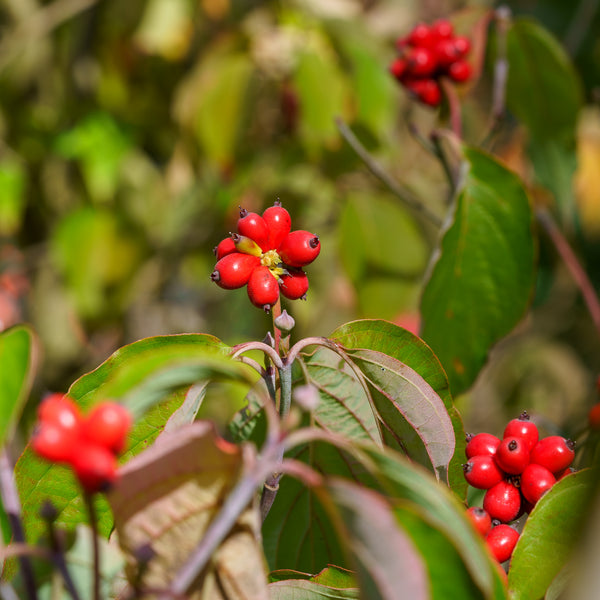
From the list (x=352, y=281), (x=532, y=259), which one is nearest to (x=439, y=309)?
(x=532, y=259)

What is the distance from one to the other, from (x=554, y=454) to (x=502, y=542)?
101 mm

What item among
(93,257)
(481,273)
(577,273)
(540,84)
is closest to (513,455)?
(481,273)

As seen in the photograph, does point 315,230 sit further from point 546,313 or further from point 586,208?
point 546,313

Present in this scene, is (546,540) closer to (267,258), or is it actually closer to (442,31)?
(267,258)

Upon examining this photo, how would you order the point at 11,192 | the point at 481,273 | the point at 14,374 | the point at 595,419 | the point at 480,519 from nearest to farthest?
1. the point at 14,374
2. the point at 480,519
3. the point at 595,419
4. the point at 481,273
5. the point at 11,192

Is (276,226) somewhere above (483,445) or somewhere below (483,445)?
above

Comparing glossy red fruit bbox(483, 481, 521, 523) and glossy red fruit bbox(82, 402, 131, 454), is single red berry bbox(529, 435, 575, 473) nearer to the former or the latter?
glossy red fruit bbox(483, 481, 521, 523)

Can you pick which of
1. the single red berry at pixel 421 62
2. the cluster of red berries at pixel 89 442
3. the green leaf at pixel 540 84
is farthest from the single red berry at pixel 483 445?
the green leaf at pixel 540 84

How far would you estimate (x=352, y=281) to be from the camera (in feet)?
5.92

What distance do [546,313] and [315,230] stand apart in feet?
5.40

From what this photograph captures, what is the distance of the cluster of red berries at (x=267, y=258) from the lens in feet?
2.03

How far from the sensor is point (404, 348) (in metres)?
0.62

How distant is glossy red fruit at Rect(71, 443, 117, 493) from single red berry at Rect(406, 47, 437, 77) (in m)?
0.96

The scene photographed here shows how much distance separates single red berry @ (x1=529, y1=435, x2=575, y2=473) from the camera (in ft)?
2.14
